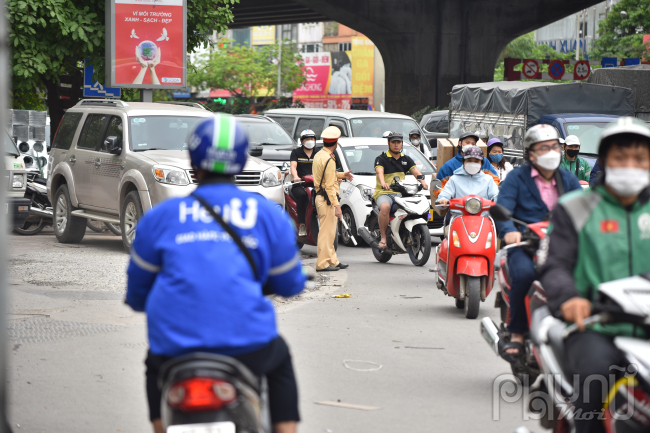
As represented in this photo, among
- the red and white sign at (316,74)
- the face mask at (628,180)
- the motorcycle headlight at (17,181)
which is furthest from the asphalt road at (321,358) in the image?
the red and white sign at (316,74)

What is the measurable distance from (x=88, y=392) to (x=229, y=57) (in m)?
66.0

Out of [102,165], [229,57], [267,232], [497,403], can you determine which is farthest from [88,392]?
[229,57]

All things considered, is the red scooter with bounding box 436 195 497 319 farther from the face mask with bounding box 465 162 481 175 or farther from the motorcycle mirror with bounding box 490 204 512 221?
the motorcycle mirror with bounding box 490 204 512 221

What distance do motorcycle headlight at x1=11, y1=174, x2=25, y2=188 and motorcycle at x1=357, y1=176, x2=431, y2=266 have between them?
5.21 m

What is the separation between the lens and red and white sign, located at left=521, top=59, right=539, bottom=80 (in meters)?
36.8

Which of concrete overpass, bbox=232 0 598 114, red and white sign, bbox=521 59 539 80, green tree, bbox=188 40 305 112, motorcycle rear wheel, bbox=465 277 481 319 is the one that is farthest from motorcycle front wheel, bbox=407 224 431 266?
green tree, bbox=188 40 305 112

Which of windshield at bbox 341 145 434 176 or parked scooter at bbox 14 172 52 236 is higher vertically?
windshield at bbox 341 145 434 176

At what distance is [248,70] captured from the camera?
228 ft

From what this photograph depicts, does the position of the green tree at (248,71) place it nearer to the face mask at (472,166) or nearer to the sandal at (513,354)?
the face mask at (472,166)

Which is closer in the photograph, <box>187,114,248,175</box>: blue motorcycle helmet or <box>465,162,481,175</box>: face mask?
<box>187,114,248,175</box>: blue motorcycle helmet

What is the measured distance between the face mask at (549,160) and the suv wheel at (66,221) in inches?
379

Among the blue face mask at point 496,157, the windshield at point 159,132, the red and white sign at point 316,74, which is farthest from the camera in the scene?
the red and white sign at point 316,74

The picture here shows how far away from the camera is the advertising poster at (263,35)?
92.1 meters

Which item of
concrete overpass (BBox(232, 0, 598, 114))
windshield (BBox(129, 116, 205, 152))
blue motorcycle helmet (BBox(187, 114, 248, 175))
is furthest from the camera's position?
concrete overpass (BBox(232, 0, 598, 114))
